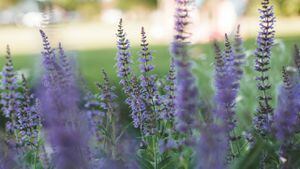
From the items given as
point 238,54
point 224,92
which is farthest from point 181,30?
point 238,54

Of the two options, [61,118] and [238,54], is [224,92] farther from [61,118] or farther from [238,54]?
[238,54]

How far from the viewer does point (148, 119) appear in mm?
2225

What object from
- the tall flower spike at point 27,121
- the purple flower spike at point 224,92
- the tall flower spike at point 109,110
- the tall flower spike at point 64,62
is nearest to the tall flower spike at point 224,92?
the purple flower spike at point 224,92

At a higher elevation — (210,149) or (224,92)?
(224,92)

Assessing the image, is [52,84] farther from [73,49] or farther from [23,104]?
[23,104]

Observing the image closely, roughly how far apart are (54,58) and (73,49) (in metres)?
0.20

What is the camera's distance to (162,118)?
7.98 feet

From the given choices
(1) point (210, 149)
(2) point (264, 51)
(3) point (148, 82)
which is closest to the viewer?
(1) point (210, 149)

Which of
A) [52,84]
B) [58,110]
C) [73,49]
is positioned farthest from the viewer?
[73,49]

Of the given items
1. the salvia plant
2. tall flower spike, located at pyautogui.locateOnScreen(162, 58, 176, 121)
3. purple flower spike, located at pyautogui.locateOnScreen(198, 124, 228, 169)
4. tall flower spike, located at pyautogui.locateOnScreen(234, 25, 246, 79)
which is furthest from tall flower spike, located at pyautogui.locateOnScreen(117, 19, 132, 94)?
purple flower spike, located at pyautogui.locateOnScreen(198, 124, 228, 169)

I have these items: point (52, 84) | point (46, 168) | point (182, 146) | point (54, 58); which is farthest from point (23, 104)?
point (182, 146)

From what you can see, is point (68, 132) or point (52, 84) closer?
point (68, 132)

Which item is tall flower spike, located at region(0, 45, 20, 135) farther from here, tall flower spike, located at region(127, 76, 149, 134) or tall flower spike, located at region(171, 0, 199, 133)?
tall flower spike, located at region(171, 0, 199, 133)

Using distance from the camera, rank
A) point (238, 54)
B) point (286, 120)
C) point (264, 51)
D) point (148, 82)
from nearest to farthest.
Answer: point (286, 120) → point (264, 51) → point (148, 82) → point (238, 54)
